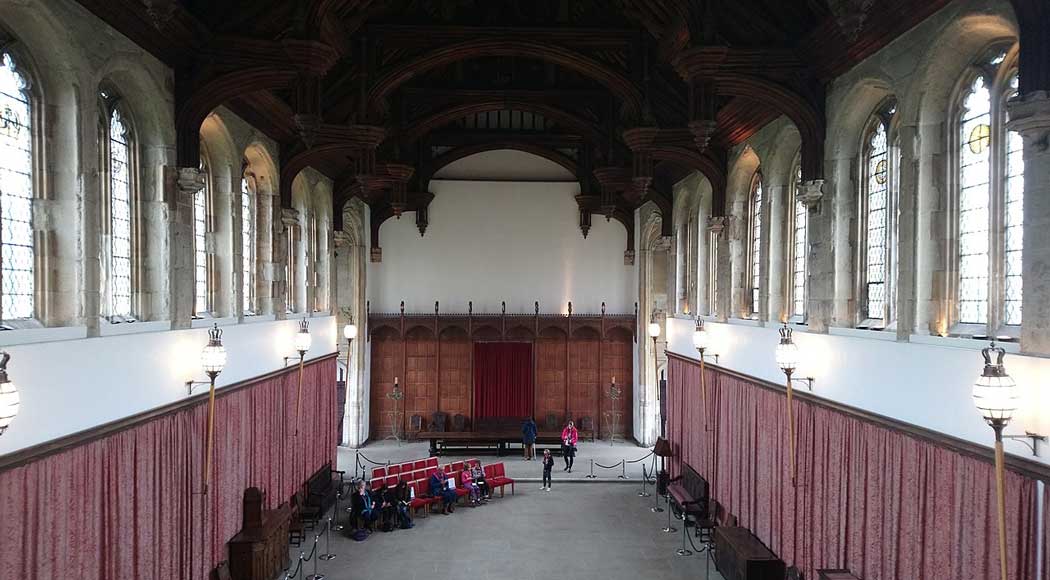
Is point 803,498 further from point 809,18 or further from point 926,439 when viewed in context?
point 809,18

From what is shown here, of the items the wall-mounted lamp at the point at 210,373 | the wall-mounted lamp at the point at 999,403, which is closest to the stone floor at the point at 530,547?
the wall-mounted lamp at the point at 210,373

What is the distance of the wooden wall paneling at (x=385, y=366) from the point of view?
957 inches

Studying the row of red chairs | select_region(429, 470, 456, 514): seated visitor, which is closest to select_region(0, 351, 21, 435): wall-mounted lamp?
the row of red chairs

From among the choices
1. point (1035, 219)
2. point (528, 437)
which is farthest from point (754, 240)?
point (528, 437)

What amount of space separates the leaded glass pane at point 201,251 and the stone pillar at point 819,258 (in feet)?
30.4

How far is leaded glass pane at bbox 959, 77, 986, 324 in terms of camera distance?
754 centimetres

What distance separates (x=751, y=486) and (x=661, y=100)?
24.5ft

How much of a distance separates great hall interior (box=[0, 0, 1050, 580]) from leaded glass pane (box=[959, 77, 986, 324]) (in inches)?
1.6

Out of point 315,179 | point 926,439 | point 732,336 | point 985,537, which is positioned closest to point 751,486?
point 732,336

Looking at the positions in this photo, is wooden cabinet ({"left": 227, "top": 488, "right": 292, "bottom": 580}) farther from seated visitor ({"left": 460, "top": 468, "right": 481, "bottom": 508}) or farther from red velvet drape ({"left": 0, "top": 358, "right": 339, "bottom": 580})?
seated visitor ({"left": 460, "top": 468, "right": 481, "bottom": 508})

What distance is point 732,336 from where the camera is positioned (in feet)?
46.6

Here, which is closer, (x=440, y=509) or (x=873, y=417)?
(x=873, y=417)

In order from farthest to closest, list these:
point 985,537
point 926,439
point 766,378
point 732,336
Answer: point 732,336 < point 766,378 < point 926,439 < point 985,537

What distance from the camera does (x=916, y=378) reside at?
789cm
